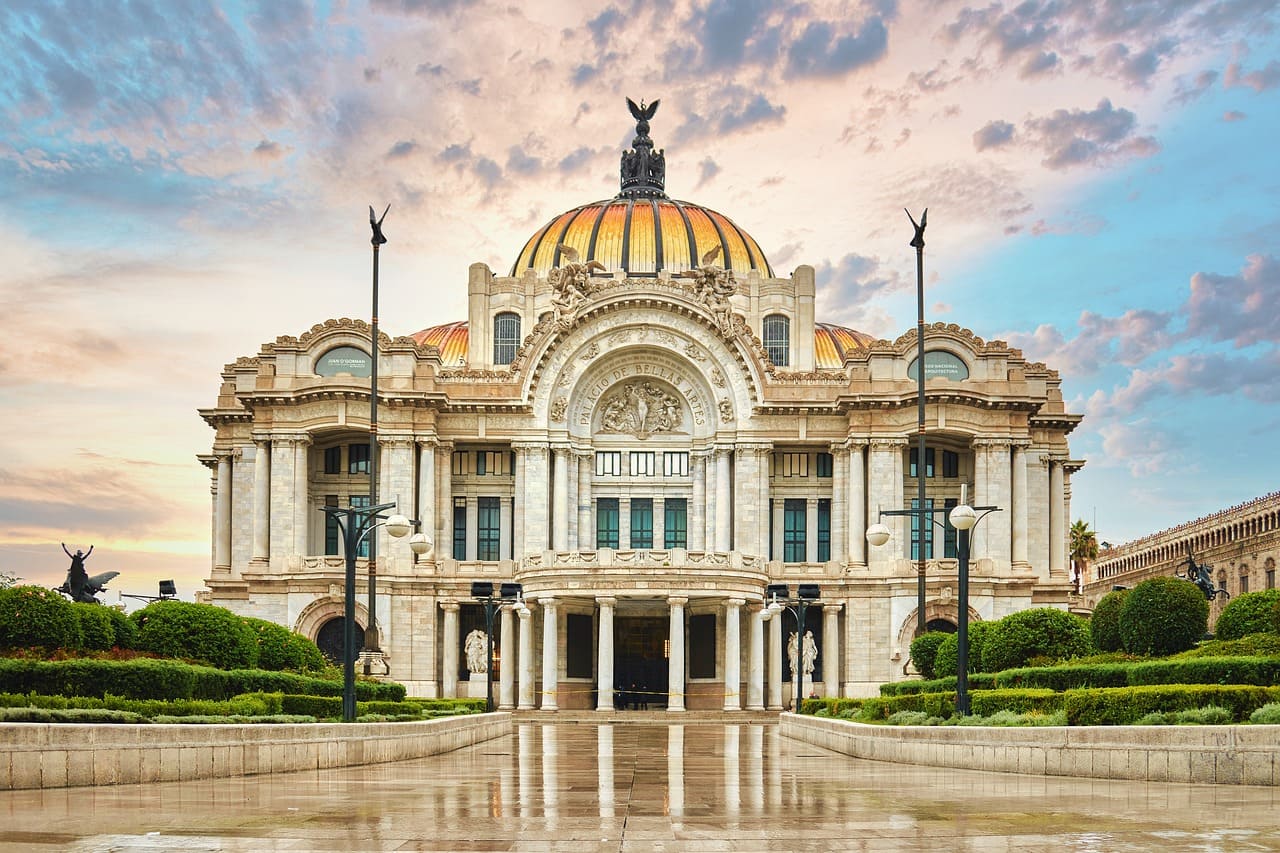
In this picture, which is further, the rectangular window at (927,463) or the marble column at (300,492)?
the rectangular window at (927,463)

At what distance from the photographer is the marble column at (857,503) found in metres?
81.0

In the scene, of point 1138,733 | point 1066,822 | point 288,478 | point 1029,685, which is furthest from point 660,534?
point 1066,822

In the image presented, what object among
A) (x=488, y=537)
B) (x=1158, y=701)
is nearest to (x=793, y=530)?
(x=488, y=537)

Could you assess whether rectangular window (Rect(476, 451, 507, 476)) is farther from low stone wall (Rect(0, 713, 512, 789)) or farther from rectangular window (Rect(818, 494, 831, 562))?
low stone wall (Rect(0, 713, 512, 789))

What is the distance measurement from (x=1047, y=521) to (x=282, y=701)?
5611 centimetres

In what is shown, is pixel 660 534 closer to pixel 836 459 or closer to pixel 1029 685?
pixel 836 459

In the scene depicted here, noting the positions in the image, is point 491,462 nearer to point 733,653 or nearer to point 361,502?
point 361,502

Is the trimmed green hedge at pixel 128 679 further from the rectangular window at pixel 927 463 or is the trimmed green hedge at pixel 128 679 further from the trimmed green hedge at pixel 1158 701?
the rectangular window at pixel 927 463

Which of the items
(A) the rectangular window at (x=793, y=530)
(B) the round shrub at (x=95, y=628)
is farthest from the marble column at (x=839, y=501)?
(B) the round shrub at (x=95, y=628)

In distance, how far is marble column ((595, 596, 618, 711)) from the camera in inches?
2842

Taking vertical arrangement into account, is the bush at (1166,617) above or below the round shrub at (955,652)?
above

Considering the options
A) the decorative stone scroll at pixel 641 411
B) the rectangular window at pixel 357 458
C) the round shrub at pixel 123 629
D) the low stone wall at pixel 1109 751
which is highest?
the decorative stone scroll at pixel 641 411

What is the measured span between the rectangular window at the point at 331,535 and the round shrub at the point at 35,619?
146 feet

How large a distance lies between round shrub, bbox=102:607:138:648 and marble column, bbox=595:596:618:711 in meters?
30.3
